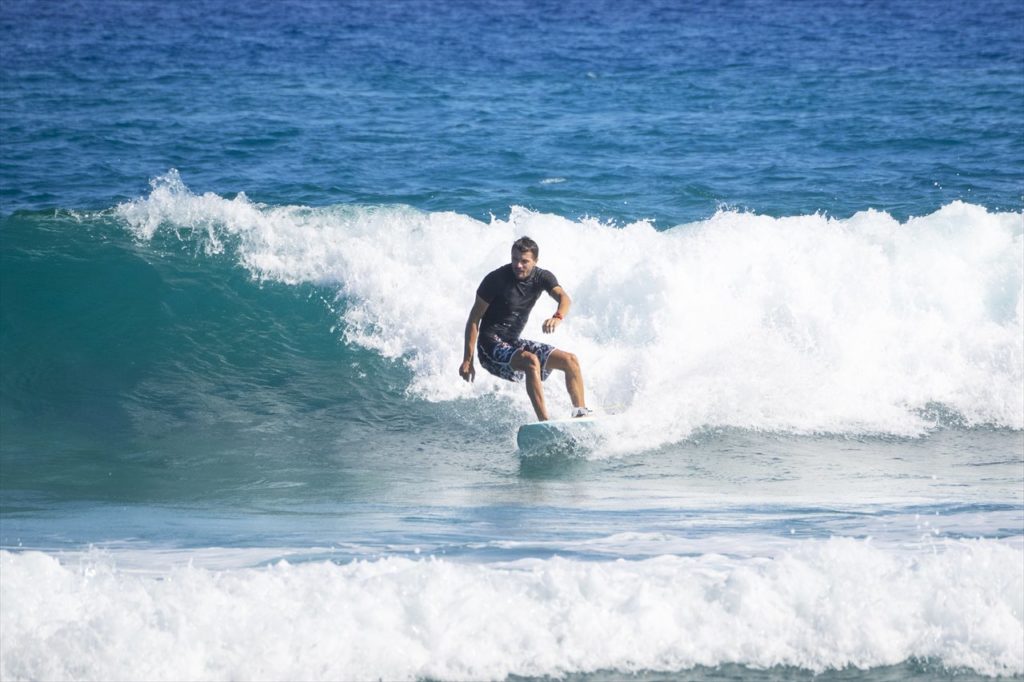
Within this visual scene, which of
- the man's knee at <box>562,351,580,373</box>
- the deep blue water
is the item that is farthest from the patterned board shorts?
the deep blue water

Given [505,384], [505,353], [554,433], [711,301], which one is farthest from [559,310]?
[711,301]

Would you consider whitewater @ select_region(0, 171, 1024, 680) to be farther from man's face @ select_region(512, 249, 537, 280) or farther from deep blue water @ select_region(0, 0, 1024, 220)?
deep blue water @ select_region(0, 0, 1024, 220)

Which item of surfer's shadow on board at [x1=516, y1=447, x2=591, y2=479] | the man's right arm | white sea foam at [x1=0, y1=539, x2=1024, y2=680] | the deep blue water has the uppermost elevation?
the deep blue water

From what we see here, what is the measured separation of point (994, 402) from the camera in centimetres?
1059

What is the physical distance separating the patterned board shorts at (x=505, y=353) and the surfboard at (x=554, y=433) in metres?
0.38

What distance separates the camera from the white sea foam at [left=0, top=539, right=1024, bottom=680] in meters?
4.98

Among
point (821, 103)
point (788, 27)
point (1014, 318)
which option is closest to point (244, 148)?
point (821, 103)

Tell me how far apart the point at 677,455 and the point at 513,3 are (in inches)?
1206

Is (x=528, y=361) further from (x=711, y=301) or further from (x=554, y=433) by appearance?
(x=711, y=301)

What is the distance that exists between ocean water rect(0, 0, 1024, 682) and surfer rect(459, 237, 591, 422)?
0.65 metres

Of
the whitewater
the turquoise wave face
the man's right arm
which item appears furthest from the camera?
the turquoise wave face

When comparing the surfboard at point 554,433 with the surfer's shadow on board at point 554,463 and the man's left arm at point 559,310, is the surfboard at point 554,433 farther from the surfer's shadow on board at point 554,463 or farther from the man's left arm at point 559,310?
the man's left arm at point 559,310

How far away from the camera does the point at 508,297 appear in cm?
899

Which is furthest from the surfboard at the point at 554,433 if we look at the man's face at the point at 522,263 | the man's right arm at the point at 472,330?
the man's face at the point at 522,263
